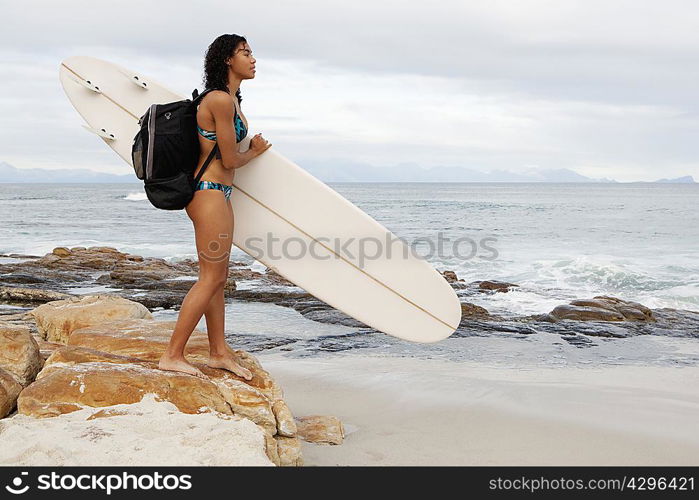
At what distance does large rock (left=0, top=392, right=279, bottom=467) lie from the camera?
270 centimetres

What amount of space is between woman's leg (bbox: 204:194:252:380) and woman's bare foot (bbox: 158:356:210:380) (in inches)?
6.8

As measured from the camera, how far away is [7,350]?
12.2 feet

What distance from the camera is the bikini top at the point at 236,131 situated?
342 centimetres

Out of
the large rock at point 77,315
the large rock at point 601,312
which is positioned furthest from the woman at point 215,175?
the large rock at point 601,312

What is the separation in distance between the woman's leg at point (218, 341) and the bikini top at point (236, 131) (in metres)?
0.58

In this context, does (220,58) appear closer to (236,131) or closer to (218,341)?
(236,131)

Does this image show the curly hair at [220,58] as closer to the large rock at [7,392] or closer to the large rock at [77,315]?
the large rock at [7,392]

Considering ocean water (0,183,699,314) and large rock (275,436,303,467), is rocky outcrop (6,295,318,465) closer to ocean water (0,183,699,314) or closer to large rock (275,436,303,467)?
large rock (275,436,303,467)

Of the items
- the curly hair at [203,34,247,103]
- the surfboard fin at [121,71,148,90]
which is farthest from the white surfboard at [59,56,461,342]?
the curly hair at [203,34,247,103]

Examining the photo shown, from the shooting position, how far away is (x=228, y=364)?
3713 millimetres

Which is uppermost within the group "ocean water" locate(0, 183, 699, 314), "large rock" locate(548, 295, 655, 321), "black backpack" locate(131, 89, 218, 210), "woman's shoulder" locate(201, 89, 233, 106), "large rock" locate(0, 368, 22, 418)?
Result: "woman's shoulder" locate(201, 89, 233, 106)
